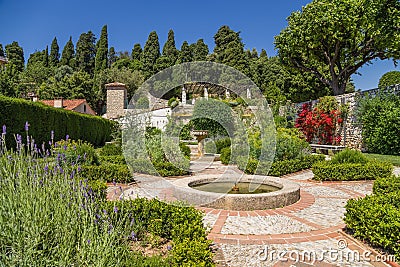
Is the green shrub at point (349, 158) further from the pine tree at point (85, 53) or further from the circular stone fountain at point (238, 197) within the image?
the pine tree at point (85, 53)

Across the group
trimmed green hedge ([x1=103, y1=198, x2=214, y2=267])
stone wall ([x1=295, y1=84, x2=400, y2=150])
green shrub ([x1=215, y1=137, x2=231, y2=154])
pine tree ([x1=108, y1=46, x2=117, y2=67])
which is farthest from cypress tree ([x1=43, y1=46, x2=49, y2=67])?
trimmed green hedge ([x1=103, y1=198, x2=214, y2=267])

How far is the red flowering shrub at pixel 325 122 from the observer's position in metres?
14.1

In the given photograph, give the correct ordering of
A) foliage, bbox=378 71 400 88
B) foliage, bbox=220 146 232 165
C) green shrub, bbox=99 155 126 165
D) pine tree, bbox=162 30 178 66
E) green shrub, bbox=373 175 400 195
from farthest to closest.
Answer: pine tree, bbox=162 30 178 66, foliage, bbox=378 71 400 88, foliage, bbox=220 146 232 165, green shrub, bbox=99 155 126 165, green shrub, bbox=373 175 400 195

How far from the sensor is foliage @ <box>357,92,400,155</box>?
35.2ft

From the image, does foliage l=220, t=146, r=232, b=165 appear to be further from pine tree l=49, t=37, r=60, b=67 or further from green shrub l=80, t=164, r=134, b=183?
pine tree l=49, t=37, r=60, b=67

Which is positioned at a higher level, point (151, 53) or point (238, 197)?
point (151, 53)

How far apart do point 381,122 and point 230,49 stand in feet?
67.0

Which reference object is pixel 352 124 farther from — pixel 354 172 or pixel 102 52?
pixel 102 52

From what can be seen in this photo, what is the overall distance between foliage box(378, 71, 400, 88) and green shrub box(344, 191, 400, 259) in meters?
23.6

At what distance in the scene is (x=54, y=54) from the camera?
50.3 m

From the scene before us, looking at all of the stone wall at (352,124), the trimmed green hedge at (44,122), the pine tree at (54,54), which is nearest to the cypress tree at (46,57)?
the pine tree at (54,54)

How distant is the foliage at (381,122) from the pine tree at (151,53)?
30085 millimetres

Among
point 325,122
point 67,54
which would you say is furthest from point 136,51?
point 325,122

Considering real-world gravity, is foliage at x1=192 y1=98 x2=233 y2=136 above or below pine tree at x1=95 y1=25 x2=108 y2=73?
below
